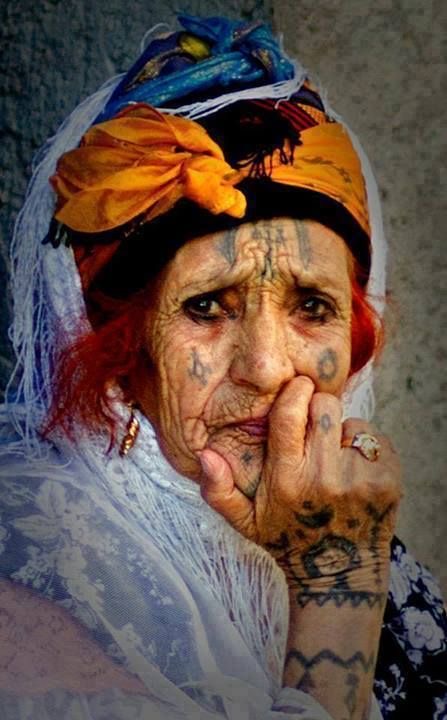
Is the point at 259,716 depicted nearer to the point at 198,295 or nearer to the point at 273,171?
the point at 198,295

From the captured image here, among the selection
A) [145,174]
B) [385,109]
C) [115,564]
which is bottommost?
[115,564]

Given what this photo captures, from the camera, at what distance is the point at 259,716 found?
7.50ft

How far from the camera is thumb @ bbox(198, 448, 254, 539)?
255cm

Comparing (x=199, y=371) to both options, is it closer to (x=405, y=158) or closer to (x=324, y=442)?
(x=324, y=442)

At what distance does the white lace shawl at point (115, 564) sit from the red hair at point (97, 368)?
0.04 meters

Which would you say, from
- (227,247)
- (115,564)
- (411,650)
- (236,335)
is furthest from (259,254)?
(411,650)

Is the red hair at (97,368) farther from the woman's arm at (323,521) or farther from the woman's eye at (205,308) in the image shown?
the woman's arm at (323,521)

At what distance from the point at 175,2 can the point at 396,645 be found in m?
1.73

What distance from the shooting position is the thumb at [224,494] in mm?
2547

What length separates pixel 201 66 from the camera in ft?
8.98

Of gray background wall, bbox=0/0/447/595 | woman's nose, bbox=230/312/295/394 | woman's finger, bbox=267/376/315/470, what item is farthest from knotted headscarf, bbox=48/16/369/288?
gray background wall, bbox=0/0/447/595

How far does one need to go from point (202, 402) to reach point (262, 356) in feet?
0.53

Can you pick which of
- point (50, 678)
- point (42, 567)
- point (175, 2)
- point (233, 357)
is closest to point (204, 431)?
point (233, 357)

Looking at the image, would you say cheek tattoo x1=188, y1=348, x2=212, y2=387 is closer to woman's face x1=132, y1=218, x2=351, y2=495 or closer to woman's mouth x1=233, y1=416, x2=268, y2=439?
woman's face x1=132, y1=218, x2=351, y2=495
